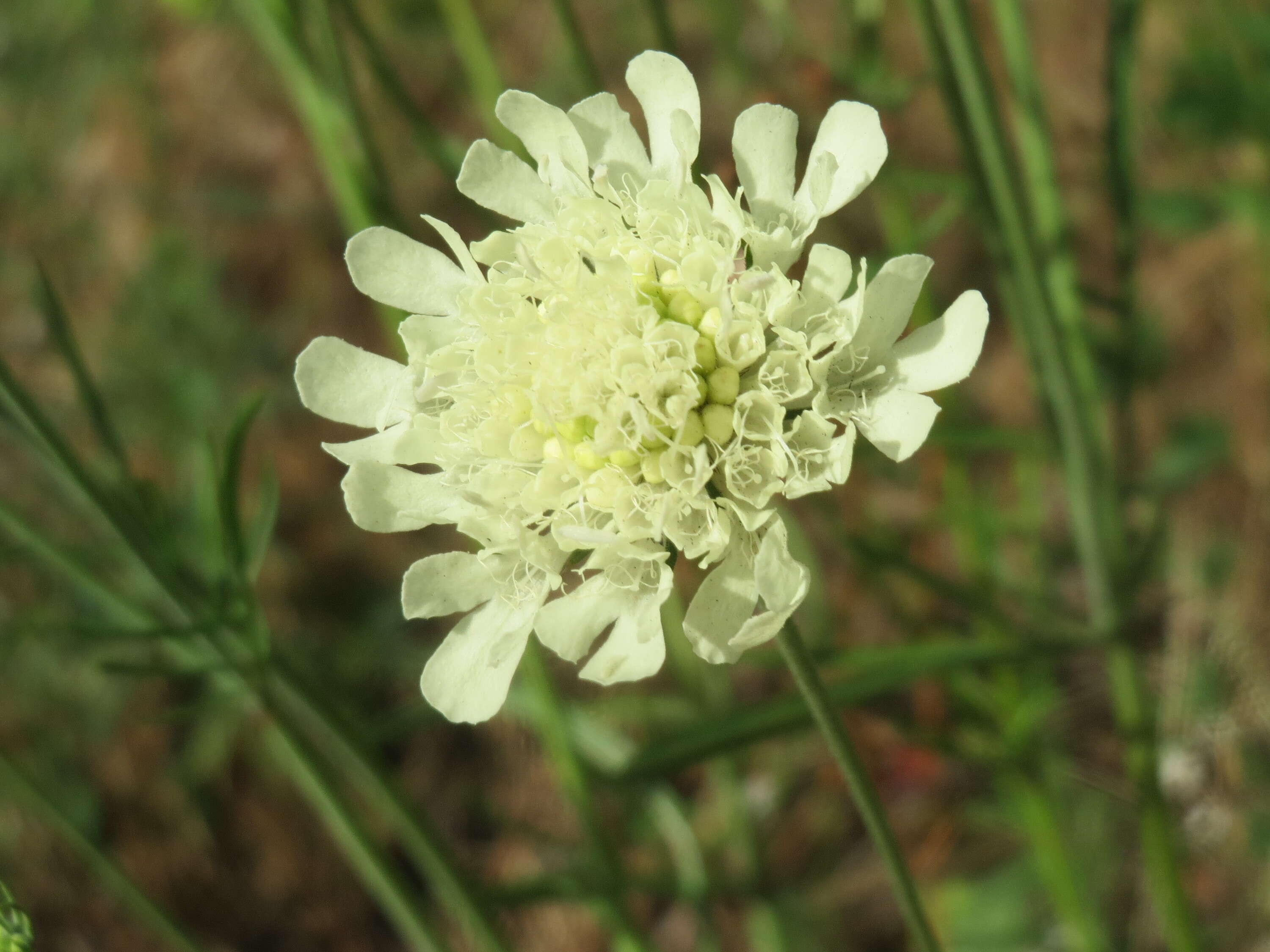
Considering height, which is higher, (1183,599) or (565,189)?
(565,189)

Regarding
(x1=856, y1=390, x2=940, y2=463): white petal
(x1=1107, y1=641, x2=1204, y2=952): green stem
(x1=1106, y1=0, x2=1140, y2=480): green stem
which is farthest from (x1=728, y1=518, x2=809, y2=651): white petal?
(x1=1107, y1=641, x2=1204, y2=952): green stem

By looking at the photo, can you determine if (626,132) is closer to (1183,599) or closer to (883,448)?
(883,448)

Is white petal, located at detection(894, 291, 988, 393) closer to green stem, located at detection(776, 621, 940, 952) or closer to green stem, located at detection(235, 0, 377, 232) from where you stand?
green stem, located at detection(776, 621, 940, 952)

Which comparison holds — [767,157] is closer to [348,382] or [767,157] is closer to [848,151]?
[848,151]

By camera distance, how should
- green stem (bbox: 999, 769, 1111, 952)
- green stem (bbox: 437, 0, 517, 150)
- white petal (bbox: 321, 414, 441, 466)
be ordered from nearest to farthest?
white petal (bbox: 321, 414, 441, 466)
green stem (bbox: 999, 769, 1111, 952)
green stem (bbox: 437, 0, 517, 150)

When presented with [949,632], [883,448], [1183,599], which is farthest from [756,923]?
[883,448]
